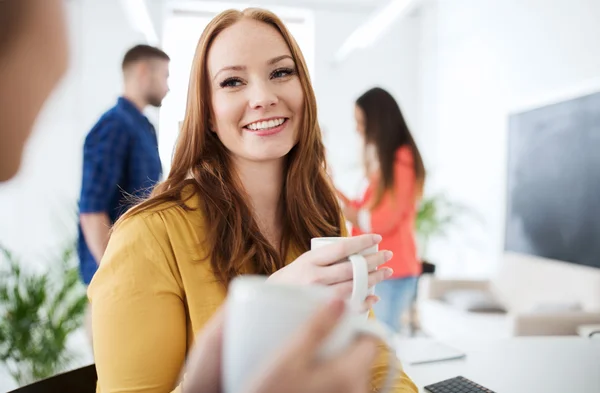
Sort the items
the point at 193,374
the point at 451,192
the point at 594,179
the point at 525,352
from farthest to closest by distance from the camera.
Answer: the point at 451,192 < the point at 594,179 < the point at 525,352 < the point at 193,374

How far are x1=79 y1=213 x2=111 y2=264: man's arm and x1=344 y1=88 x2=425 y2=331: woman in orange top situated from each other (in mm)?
1095

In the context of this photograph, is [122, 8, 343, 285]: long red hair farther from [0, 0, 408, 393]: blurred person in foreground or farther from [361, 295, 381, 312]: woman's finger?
[0, 0, 408, 393]: blurred person in foreground

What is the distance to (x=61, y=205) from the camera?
13.0ft

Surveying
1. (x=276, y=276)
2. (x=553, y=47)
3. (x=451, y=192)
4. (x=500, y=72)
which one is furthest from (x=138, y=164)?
(x=451, y=192)

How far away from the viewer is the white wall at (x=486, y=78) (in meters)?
3.32

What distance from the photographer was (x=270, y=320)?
0.40 metres

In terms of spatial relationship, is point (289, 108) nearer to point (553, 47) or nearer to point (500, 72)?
point (553, 47)

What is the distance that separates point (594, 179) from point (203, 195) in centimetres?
270

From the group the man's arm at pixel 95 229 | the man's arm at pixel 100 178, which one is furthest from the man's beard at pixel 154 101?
the man's arm at pixel 95 229

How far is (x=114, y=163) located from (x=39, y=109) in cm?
167

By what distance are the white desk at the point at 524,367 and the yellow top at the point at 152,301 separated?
0.26 meters

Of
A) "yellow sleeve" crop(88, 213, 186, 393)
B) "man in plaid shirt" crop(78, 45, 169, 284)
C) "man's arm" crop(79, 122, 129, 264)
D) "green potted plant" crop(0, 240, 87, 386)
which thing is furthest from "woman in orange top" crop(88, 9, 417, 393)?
"green potted plant" crop(0, 240, 87, 386)

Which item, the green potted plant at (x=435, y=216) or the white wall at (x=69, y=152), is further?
the green potted plant at (x=435, y=216)

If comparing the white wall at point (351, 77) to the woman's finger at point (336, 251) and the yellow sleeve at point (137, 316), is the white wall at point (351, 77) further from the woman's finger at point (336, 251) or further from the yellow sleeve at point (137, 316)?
the woman's finger at point (336, 251)
